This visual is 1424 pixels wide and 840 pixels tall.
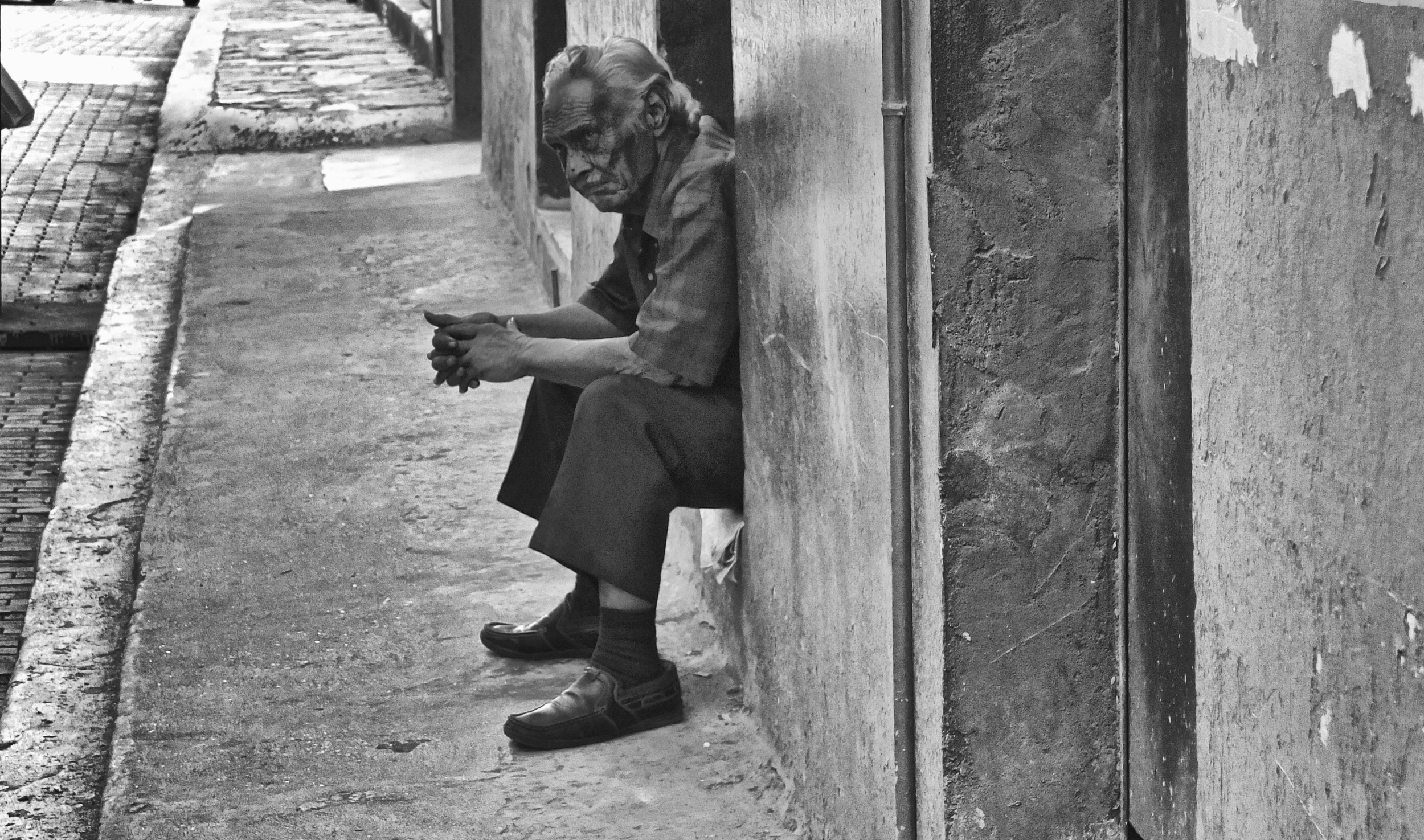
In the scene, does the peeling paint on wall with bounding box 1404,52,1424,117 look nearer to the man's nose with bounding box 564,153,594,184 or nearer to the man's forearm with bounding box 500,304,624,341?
the man's nose with bounding box 564,153,594,184

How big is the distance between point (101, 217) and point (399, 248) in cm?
218

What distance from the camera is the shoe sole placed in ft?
10.5

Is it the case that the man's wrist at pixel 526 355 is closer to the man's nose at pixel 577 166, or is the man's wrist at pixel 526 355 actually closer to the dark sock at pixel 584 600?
the man's nose at pixel 577 166

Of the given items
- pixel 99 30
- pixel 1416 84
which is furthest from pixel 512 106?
pixel 99 30

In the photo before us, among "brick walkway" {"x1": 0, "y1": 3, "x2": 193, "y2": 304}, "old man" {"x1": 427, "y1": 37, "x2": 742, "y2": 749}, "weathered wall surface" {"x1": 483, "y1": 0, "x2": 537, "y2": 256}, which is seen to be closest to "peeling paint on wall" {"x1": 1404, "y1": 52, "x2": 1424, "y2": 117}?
"old man" {"x1": 427, "y1": 37, "x2": 742, "y2": 749}

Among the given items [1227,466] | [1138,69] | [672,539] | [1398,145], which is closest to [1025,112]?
[1138,69]

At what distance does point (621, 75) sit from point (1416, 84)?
1841 mm

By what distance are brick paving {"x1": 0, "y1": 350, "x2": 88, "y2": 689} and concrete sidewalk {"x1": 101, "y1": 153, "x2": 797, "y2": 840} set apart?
395 mm

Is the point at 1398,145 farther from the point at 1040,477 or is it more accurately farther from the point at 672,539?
the point at 672,539

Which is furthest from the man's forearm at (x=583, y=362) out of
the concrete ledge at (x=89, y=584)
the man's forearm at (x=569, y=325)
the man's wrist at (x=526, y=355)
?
A: the concrete ledge at (x=89, y=584)

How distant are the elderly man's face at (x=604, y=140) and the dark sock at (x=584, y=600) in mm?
864

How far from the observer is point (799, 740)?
296 cm

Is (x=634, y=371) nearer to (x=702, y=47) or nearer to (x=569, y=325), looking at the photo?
(x=569, y=325)

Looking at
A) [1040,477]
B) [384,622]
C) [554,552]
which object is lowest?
[384,622]
